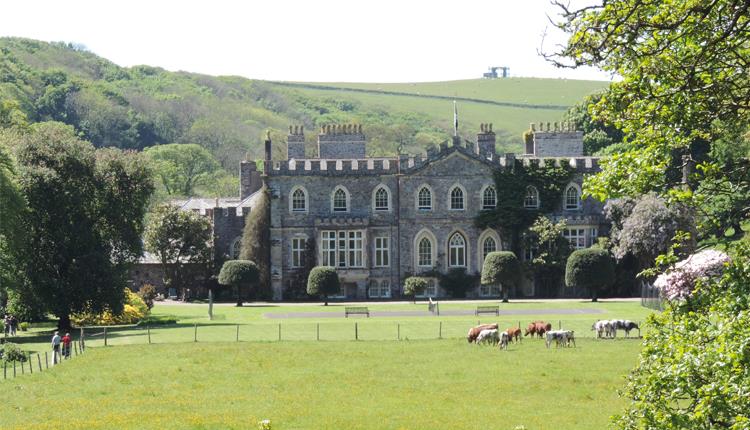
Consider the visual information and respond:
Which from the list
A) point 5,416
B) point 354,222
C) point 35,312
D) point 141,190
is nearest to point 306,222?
point 354,222

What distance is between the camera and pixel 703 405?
1380cm

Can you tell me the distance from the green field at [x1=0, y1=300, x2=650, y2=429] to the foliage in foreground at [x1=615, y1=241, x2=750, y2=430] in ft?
30.0

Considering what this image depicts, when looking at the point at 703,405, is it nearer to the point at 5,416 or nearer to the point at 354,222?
the point at 5,416

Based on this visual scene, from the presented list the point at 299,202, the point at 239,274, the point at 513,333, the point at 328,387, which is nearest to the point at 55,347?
the point at 328,387

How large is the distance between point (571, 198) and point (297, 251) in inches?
632

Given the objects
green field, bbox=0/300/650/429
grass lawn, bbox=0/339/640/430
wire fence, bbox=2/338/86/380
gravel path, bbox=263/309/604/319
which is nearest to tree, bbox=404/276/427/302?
gravel path, bbox=263/309/604/319

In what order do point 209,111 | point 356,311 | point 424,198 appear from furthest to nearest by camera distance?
point 209,111, point 424,198, point 356,311

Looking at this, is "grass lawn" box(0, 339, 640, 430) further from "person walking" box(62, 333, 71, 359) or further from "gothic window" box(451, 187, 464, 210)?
"gothic window" box(451, 187, 464, 210)

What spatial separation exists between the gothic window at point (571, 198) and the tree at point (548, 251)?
1776 millimetres

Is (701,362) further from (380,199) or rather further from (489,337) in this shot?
(380,199)

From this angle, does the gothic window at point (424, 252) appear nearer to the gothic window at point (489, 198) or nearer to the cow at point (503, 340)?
the gothic window at point (489, 198)

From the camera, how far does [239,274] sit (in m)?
67.4

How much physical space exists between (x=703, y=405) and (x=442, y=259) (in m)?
57.9

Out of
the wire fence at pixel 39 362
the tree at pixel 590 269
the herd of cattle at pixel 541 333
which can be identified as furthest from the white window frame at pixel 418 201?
the wire fence at pixel 39 362
